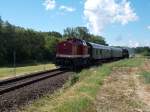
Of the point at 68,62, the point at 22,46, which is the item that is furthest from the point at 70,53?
the point at 22,46

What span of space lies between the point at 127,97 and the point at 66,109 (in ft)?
20.0

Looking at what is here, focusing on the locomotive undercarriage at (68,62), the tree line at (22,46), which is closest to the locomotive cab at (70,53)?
the locomotive undercarriage at (68,62)

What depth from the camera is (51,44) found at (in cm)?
8981

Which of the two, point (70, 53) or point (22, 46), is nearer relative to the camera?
point (70, 53)

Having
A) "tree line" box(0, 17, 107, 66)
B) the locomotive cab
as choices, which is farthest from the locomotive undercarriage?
"tree line" box(0, 17, 107, 66)

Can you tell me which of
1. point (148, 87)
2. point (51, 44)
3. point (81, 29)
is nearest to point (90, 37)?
point (81, 29)

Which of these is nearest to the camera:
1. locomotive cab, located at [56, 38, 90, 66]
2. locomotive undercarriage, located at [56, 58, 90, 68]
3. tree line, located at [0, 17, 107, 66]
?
locomotive undercarriage, located at [56, 58, 90, 68]

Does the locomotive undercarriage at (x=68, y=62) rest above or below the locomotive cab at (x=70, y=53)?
below

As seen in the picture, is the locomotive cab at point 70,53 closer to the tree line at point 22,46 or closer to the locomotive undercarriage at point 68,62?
the locomotive undercarriage at point 68,62

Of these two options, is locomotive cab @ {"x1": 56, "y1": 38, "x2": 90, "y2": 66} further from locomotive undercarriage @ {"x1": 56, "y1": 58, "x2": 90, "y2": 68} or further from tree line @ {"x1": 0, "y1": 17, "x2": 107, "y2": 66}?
tree line @ {"x1": 0, "y1": 17, "x2": 107, "y2": 66}

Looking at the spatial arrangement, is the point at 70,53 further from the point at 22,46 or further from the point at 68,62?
the point at 22,46

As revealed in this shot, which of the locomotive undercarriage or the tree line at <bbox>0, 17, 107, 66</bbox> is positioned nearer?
the locomotive undercarriage

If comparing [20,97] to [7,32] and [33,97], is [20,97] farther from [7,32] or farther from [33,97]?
[7,32]

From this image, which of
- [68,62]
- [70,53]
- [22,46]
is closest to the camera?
[68,62]
